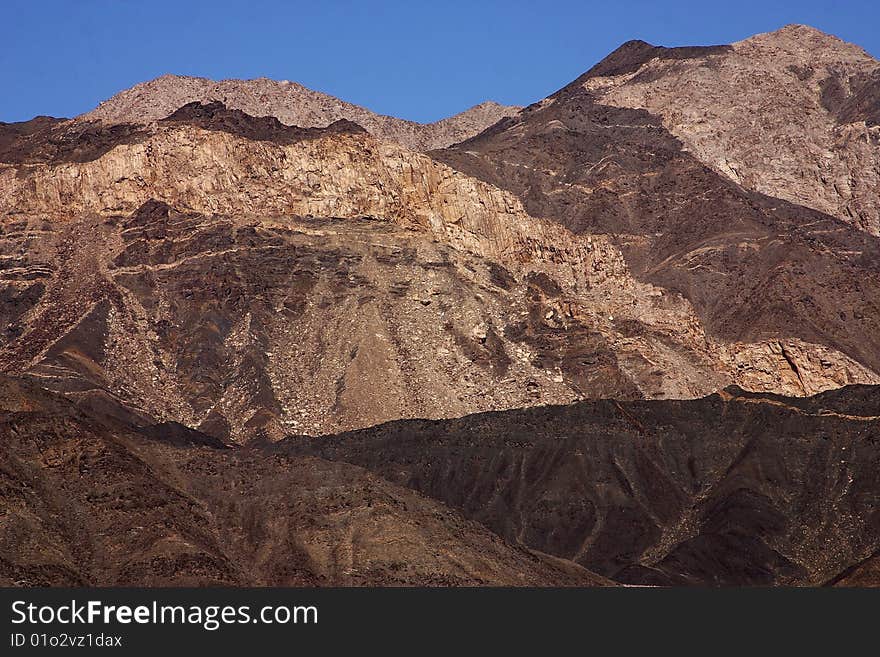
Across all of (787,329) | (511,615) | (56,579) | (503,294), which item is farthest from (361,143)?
(511,615)

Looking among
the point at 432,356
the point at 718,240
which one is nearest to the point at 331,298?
the point at 432,356


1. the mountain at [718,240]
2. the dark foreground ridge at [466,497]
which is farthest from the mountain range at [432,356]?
the mountain at [718,240]

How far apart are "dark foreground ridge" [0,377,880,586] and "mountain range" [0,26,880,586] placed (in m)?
0.24

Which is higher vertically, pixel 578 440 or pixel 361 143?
pixel 361 143

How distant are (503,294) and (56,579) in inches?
3802

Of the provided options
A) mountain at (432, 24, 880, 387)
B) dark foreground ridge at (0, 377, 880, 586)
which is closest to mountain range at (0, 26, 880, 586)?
dark foreground ridge at (0, 377, 880, 586)

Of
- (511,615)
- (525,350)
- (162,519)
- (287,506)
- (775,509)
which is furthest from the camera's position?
(525,350)

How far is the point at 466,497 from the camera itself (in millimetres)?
129625

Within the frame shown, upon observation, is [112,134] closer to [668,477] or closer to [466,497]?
[466,497]

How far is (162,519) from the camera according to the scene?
82.0 m

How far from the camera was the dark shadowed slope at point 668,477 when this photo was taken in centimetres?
11838

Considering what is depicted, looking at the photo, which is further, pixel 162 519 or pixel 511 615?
pixel 162 519

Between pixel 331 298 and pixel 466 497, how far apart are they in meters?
36.9

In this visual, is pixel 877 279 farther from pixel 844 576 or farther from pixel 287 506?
pixel 287 506
